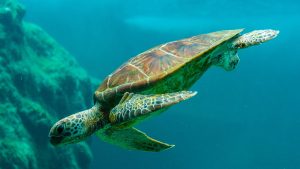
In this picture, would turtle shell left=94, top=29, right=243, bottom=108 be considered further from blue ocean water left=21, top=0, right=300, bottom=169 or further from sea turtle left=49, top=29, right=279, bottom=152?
blue ocean water left=21, top=0, right=300, bottom=169

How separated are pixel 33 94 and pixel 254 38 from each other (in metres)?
9.19

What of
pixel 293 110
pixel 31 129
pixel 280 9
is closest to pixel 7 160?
pixel 31 129

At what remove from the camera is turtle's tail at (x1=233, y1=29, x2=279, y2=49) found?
467 centimetres

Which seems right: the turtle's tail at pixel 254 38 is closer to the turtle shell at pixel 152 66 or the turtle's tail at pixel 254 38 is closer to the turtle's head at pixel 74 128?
the turtle shell at pixel 152 66

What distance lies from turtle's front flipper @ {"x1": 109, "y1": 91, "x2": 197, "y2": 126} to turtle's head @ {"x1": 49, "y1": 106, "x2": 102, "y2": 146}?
1.31ft

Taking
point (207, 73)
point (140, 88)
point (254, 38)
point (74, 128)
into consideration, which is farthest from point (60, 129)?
point (207, 73)

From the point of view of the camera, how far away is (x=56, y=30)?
107 ft

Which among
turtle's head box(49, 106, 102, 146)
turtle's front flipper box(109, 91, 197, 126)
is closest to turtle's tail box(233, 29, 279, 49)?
turtle's front flipper box(109, 91, 197, 126)

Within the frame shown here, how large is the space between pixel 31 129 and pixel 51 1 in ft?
Answer: 68.3

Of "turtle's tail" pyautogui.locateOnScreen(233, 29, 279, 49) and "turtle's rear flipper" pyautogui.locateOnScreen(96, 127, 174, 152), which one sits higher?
"turtle's tail" pyautogui.locateOnScreen(233, 29, 279, 49)

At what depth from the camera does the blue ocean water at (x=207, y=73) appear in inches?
992

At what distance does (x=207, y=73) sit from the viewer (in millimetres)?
29578

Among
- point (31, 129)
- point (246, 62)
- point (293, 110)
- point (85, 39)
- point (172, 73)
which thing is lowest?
point (172, 73)

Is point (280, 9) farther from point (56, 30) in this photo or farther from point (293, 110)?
point (56, 30)
